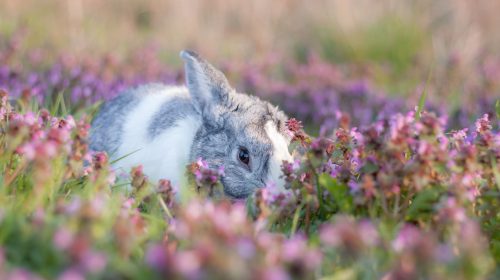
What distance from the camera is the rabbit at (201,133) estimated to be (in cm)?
373

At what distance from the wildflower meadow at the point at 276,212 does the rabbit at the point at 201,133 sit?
23cm

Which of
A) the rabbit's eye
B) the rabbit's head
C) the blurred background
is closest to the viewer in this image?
the rabbit's head

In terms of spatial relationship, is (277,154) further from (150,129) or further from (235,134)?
(150,129)

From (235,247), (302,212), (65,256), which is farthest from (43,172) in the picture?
(302,212)

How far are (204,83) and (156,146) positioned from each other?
518 millimetres

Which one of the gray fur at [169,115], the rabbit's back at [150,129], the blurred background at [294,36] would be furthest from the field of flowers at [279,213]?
the blurred background at [294,36]

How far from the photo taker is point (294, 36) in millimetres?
10555

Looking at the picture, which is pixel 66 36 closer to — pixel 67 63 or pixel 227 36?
pixel 67 63

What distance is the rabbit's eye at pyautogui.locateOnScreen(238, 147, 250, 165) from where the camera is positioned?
381 cm

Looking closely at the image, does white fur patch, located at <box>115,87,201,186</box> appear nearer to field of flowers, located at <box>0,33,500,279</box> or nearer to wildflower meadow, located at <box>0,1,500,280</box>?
wildflower meadow, located at <box>0,1,500,280</box>

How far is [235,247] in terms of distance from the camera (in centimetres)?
189

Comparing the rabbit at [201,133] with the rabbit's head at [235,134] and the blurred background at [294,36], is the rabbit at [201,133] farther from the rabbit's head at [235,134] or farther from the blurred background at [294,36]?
the blurred background at [294,36]

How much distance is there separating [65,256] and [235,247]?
0.53 meters

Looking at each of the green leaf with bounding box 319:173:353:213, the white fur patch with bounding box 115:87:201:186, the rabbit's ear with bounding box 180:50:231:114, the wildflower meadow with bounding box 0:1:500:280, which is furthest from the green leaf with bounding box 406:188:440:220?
the rabbit's ear with bounding box 180:50:231:114
